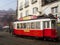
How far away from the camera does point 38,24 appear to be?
2709 cm

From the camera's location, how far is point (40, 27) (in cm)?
2669

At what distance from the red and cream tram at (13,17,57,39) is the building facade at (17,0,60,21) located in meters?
5.92

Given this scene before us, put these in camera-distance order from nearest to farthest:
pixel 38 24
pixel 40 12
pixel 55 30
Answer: pixel 55 30 → pixel 38 24 → pixel 40 12

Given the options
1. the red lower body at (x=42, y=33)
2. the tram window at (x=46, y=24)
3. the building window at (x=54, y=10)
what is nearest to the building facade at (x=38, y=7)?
the building window at (x=54, y=10)

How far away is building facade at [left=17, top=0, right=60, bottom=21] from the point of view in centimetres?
3442

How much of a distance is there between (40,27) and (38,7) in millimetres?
15129

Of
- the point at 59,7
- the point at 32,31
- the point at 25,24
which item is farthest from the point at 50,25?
the point at 59,7

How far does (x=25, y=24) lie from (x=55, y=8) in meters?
6.73

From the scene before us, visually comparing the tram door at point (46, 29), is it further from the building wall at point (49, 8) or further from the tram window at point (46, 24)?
the building wall at point (49, 8)

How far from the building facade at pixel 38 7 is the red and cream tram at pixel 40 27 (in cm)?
592

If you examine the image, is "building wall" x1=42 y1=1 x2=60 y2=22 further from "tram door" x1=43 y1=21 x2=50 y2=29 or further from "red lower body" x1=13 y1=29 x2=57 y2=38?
"tram door" x1=43 y1=21 x2=50 y2=29

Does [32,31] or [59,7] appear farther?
[59,7]

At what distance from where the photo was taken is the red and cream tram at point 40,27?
25.1 m

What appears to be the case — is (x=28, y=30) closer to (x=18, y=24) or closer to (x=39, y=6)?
(x=18, y=24)
